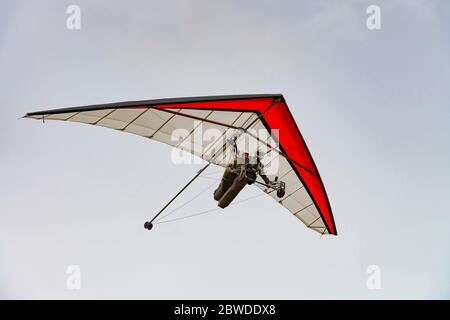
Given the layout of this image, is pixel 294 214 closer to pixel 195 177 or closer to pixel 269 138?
pixel 269 138

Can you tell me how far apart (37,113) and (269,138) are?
4.90 meters

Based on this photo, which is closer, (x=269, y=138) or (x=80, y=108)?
(x=80, y=108)

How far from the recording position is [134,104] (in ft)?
27.1

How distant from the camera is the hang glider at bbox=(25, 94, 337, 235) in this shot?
863 centimetres

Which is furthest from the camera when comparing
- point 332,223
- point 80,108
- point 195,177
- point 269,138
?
point 332,223

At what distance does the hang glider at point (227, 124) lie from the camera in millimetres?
8633

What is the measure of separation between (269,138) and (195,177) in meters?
2.01

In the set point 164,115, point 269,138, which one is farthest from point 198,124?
point 269,138

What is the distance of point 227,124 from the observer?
994 centimetres

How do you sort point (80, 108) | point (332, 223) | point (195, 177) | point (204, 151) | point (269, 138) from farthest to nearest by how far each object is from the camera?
Result: point (332, 223)
point (204, 151)
point (269, 138)
point (195, 177)
point (80, 108)

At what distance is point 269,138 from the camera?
10.4 meters

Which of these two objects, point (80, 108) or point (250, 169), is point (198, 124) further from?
point (80, 108)

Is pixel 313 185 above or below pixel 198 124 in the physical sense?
below

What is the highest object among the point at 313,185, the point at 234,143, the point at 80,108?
the point at 80,108
